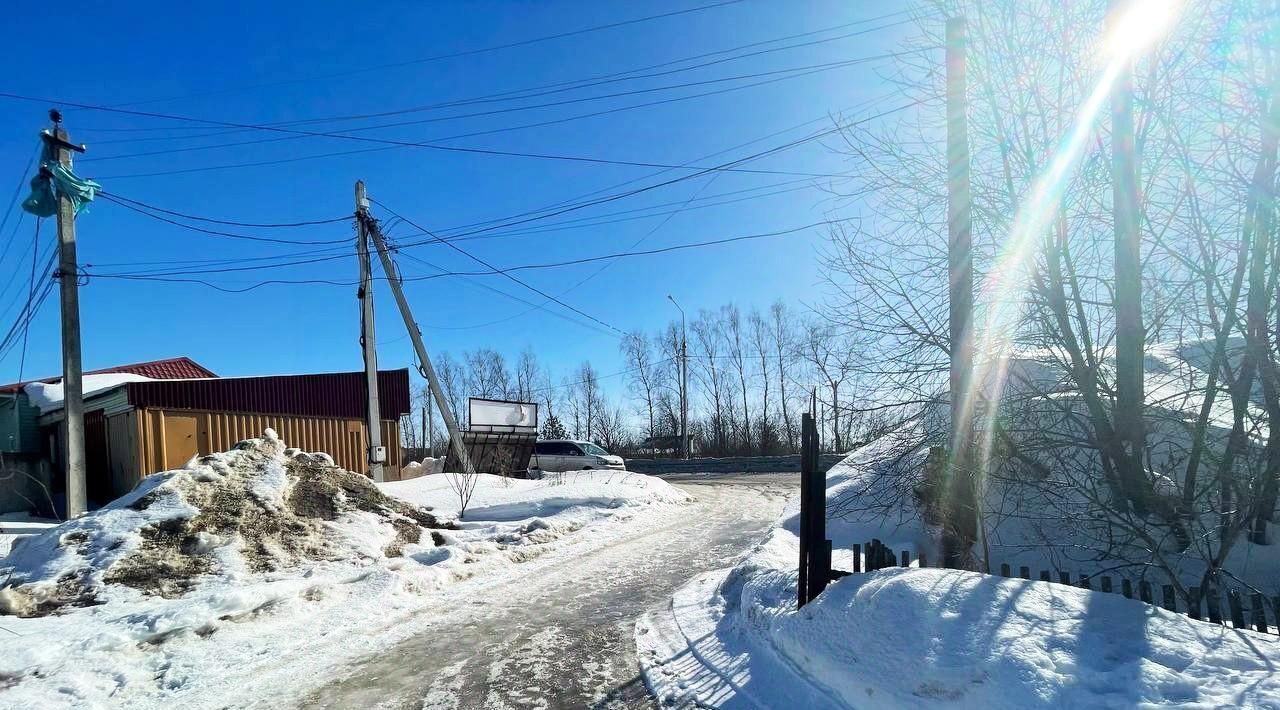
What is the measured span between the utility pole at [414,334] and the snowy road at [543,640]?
9484mm

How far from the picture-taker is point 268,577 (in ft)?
27.9

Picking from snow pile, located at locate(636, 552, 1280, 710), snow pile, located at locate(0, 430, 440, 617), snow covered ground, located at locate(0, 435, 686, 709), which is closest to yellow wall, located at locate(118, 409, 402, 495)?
snow pile, located at locate(0, 430, 440, 617)

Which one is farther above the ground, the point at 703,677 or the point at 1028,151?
the point at 1028,151

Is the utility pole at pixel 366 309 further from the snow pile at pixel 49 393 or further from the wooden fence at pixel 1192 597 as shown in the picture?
the wooden fence at pixel 1192 597

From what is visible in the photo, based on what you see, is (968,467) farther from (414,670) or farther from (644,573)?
(414,670)

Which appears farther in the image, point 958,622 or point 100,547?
point 100,547

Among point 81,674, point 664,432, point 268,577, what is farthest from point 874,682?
point 664,432

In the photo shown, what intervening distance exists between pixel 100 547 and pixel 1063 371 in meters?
10.7

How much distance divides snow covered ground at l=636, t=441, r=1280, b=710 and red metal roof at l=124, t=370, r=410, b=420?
16.1 metres

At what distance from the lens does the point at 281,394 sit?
65.9 ft

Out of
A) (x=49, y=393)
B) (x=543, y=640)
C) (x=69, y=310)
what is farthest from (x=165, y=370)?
(x=543, y=640)

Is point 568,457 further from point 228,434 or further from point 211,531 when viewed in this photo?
point 211,531

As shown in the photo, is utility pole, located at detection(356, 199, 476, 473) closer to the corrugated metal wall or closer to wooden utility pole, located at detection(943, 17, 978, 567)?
the corrugated metal wall

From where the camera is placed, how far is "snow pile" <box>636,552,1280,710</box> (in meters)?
3.51
